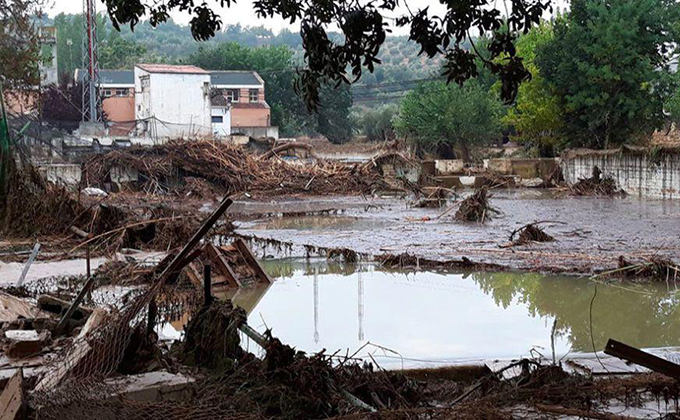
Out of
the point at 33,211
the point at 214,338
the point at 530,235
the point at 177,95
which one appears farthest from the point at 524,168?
the point at 214,338

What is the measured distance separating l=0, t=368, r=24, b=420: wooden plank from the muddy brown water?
4254 millimetres

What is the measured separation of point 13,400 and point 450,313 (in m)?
8.33

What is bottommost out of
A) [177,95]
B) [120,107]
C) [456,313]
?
[456,313]

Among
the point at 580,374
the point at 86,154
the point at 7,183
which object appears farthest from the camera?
the point at 86,154

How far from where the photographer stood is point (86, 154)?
126ft

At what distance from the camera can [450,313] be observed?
44.5 ft

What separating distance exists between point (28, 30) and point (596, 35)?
26.0 meters

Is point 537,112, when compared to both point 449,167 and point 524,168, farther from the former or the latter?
point 449,167

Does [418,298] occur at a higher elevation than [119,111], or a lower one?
lower

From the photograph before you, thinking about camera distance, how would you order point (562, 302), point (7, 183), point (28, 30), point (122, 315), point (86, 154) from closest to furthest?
point (122, 315) → point (562, 302) → point (7, 183) → point (28, 30) → point (86, 154)

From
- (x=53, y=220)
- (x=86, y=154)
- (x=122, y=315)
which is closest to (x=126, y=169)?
(x=86, y=154)

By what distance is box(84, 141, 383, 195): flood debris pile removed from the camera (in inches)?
1499

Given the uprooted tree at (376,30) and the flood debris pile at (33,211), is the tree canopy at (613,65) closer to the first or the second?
the flood debris pile at (33,211)

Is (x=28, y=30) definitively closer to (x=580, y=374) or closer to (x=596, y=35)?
(x=580, y=374)
